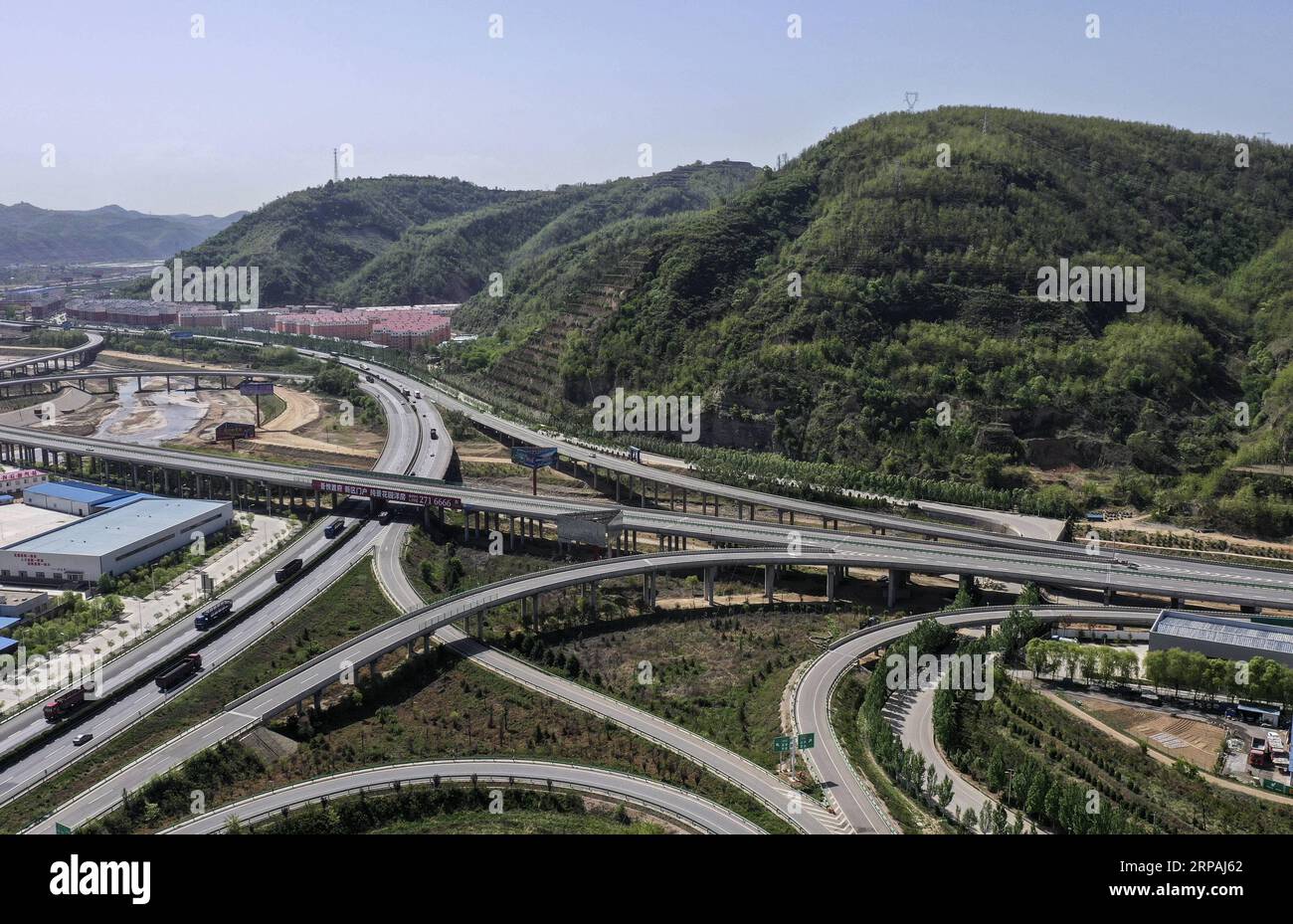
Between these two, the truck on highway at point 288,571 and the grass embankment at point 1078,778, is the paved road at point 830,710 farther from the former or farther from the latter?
the truck on highway at point 288,571

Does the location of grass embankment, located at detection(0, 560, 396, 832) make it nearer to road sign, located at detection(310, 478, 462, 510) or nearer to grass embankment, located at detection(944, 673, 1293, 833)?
road sign, located at detection(310, 478, 462, 510)

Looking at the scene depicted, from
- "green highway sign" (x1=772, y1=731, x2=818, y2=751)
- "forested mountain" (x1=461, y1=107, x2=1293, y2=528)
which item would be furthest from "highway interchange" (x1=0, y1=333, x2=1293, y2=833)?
"forested mountain" (x1=461, y1=107, x2=1293, y2=528)

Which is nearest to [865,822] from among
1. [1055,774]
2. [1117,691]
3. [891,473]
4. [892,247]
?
[1055,774]

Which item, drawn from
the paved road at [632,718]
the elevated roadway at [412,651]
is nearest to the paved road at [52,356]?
the paved road at [632,718]

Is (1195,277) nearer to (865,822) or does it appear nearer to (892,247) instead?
(892,247)

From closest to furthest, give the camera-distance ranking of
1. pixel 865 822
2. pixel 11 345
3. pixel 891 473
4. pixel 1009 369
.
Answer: pixel 865 822 → pixel 891 473 → pixel 1009 369 → pixel 11 345

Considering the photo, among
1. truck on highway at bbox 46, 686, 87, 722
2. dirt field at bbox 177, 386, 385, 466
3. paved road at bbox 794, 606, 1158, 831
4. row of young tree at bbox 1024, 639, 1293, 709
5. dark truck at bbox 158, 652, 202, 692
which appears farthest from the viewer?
dirt field at bbox 177, 386, 385, 466
